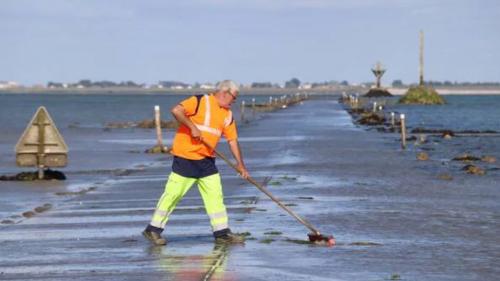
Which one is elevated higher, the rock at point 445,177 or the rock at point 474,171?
the rock at point 445,177

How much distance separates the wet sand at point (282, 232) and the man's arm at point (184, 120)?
122cm

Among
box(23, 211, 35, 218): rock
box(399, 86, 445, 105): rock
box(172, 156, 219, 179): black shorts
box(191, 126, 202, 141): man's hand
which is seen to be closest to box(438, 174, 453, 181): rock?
box(23, 211, 35, 218): rock

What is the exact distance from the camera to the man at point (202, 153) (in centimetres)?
1390

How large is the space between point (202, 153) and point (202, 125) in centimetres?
34

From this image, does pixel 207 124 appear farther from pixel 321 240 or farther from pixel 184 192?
pixel 321 240

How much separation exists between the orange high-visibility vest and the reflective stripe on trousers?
288mm

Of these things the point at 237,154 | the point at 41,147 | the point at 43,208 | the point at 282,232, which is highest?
the point at 237,154

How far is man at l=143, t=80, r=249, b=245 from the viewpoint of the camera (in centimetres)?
1390

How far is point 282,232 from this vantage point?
15.1m

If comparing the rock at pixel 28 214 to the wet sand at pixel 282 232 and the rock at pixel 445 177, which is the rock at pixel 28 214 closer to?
the wet sand at pixel 282 232

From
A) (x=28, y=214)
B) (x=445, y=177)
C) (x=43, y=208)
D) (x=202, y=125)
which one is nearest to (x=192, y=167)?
(x=202, y=125)

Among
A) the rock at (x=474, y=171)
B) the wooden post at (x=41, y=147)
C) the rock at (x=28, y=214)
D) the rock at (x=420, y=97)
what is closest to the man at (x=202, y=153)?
the rock at (x=28, y=214)

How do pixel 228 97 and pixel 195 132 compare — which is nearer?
pixel 195 132

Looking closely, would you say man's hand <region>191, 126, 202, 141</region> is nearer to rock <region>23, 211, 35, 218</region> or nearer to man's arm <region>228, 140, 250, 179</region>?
man's arm <region>228, 140, 250, 179</region>
